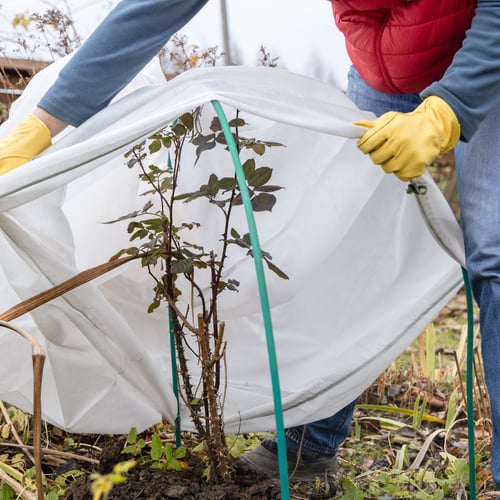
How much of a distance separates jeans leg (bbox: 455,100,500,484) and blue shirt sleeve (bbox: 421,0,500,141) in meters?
0.10

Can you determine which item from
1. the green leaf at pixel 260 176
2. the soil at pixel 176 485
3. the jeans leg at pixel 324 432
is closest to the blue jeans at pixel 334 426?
the jeans leg at pixel 324 432

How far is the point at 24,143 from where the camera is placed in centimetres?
131

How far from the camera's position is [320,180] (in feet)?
5.19

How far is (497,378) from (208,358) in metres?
0.55

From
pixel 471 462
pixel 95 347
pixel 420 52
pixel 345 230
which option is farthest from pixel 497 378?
pixel 95 347

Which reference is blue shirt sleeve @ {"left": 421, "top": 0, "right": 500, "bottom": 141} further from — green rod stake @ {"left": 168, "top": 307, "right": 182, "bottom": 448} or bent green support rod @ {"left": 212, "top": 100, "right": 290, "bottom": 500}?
green rod stake @ {"left": 168, "top": 307, "right": 182, "bottom": 448}

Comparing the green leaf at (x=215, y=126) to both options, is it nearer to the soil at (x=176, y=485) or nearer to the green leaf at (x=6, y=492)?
the soil at (x=176, y=485)

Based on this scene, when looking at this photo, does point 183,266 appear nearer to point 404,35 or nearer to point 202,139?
point 202,139

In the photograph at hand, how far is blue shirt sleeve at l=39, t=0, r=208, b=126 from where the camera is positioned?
1.37 m

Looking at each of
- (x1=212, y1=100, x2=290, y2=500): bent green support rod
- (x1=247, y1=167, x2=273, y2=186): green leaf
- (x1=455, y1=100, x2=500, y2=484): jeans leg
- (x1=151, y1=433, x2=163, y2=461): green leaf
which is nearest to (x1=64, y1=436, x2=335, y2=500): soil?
(x1=151, y1=433, x2=163, y2=461): green leaf

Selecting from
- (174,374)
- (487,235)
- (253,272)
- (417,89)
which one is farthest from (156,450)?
(417,89)

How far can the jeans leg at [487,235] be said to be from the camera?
1.36m

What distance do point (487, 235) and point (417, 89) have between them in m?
0.39

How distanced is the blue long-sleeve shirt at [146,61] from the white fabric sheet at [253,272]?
0.07 meters
